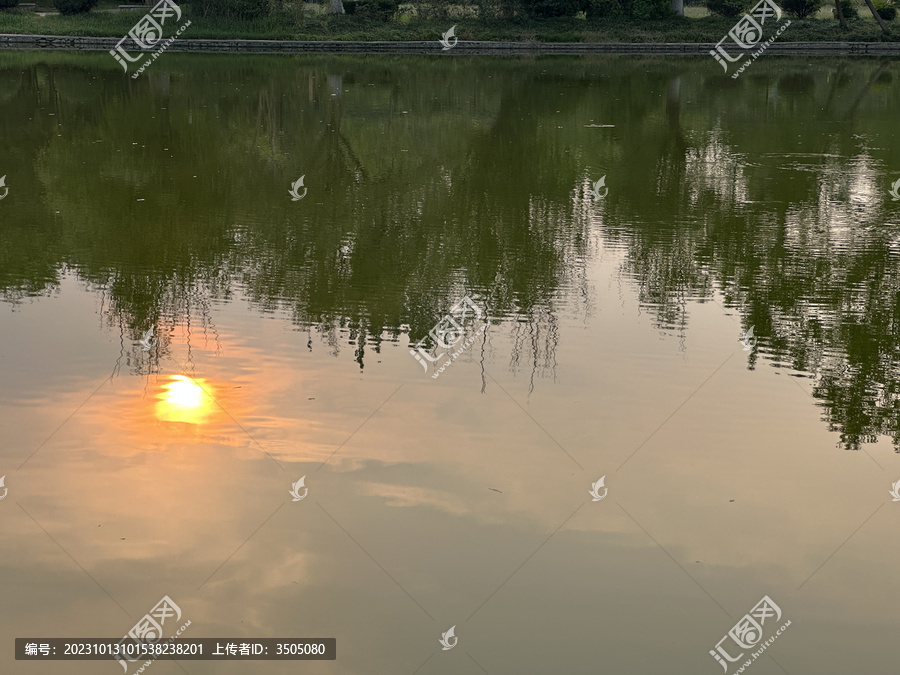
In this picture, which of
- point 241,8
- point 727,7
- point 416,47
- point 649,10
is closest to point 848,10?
point 727,7

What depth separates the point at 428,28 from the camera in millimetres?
41219

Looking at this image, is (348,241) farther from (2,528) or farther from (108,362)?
(2,528)

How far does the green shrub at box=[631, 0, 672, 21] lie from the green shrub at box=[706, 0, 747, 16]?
11.6 feet

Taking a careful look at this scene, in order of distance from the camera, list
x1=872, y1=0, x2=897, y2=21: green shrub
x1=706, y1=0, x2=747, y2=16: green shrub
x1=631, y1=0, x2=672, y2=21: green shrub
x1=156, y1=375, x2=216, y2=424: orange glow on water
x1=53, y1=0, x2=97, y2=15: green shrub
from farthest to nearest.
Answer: x1=872, y1=0, x2=897, y2=21: green shrub → x1=706, y1=0, x2=747, y2=16: green shrub → x1=631, y1=0, x2=672, y2=21: green shrub → x1=53, y1=0, x2=97, y2=15: green shrub → x1=156, y1=375, x2=216, y2=424: orange glow on water

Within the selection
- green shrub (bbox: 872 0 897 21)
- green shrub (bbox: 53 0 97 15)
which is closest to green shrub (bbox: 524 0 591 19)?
green shrub (bbox: 872 0 897 21)

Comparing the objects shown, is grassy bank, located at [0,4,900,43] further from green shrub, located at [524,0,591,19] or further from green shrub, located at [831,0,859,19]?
green shrub, located at [831,0,859,19]

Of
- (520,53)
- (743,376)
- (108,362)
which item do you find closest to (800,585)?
(743,376)

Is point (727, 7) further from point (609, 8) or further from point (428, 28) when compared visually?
point (428, 28)

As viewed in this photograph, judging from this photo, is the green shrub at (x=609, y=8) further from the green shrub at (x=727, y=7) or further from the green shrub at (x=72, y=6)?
the green shrub at (x=72, y=6)

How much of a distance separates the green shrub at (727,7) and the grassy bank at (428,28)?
2.79 meters

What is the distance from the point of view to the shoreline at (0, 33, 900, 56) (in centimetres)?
3747

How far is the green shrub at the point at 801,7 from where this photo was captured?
152ft

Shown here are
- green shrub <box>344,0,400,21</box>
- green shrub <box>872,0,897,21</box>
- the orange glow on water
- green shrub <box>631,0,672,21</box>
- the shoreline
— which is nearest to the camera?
the orange glow on water

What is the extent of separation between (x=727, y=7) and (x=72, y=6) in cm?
2780
